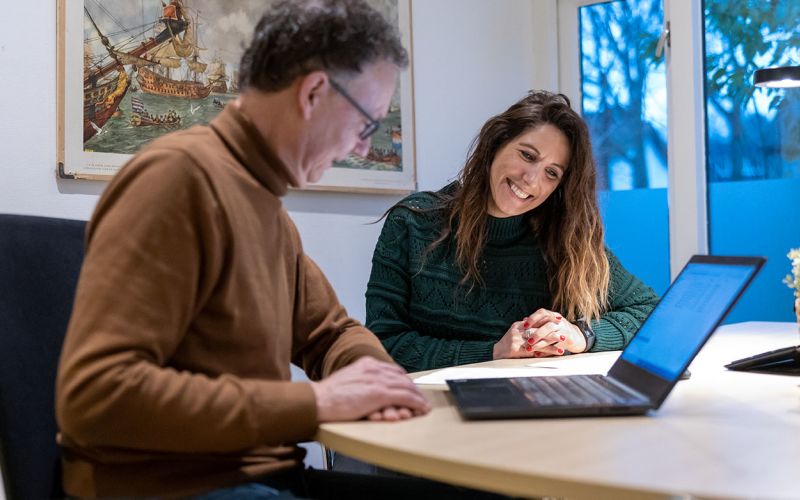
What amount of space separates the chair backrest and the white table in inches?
18.2

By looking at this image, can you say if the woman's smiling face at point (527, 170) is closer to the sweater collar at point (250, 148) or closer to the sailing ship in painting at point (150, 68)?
the sailing ship in painting at point (150, 68)

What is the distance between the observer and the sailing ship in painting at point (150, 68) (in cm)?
226

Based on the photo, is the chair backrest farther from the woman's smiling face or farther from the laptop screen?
the woman's smiling face

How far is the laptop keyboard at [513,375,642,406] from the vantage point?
1.15 m

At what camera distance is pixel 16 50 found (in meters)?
2.13

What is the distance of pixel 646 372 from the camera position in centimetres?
131

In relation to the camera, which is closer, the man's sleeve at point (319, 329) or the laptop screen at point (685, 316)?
the laptop screen at point (685, 316)

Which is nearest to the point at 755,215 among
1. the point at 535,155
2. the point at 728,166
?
the point at 728,166

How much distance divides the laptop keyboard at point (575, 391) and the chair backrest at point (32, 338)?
2.36 feet

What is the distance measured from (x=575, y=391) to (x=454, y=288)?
3.45 ft

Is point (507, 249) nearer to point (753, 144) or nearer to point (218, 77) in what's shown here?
point (218, 77)

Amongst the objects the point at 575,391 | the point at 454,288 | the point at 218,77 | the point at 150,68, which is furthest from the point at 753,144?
the point at 575,391

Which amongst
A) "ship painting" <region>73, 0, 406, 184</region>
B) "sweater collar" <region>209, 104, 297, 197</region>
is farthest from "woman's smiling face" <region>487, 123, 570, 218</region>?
"sweater collar" <region>209, 104, 297, 197</region>

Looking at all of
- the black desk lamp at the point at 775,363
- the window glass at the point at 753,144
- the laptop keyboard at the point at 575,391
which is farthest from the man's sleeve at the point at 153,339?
the window glass at the point at 753,144
